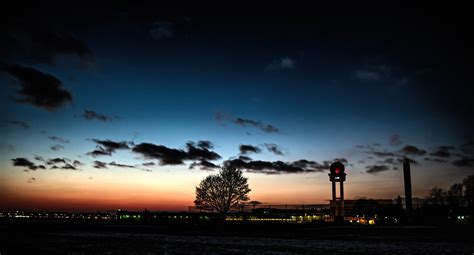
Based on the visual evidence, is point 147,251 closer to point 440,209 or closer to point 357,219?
point 357,219

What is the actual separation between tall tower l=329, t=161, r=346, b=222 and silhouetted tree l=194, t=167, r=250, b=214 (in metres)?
21.3

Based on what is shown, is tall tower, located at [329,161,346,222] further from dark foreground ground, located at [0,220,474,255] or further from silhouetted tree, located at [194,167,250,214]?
dark foreground ground, located at [0,220,474,255]

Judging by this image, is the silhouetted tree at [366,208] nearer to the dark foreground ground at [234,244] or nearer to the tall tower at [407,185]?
the tall tower at [407,185]

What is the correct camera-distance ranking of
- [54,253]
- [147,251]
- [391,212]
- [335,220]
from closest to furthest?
[54,253], [147,251], [335,220], [391,212]

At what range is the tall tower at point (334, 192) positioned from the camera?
197 feet

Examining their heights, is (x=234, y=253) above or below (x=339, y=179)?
below

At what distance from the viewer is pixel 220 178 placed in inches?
3199

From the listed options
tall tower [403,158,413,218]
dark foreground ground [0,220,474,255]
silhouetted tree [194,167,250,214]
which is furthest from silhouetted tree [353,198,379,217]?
dark foreground ground [0,220,474,255]

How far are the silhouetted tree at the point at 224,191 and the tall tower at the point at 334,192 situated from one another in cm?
2133

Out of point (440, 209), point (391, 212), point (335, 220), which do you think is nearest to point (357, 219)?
point (335, 220)

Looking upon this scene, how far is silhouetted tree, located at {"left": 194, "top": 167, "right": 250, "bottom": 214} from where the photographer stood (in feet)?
263

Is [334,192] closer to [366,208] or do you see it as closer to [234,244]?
[366,208]

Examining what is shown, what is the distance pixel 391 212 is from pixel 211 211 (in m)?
34.7

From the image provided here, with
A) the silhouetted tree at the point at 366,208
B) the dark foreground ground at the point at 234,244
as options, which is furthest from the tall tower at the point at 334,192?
the dark foreground ground at the point at 234,244
